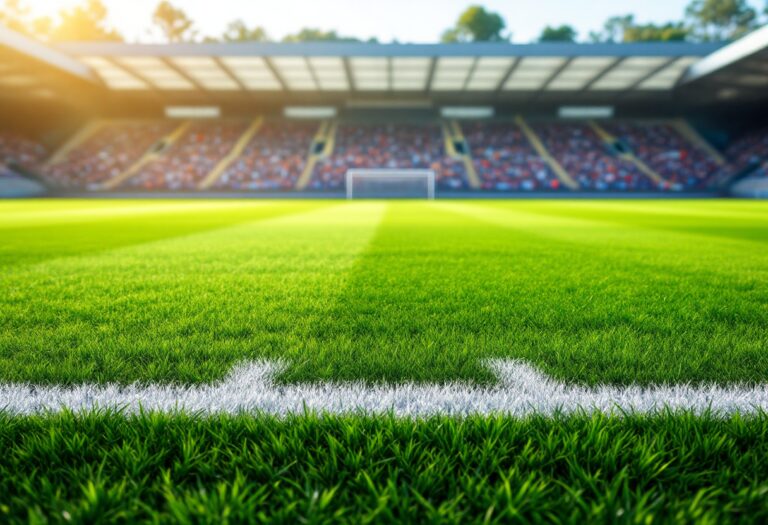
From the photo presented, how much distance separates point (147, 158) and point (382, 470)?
Answer: 34.8m

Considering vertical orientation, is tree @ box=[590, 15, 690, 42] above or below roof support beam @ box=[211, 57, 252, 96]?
above

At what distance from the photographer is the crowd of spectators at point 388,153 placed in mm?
29469

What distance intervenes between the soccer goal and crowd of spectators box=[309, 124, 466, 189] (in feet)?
5.65

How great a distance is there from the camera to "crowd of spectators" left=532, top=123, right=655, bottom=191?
94.3 feet

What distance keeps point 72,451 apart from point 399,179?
26864 millimetres

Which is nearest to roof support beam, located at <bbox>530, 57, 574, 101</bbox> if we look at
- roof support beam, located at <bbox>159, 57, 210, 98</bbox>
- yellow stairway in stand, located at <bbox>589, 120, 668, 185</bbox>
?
yellow stairway in stand, located at <bbox>589, 120, 668, 185</bbox>

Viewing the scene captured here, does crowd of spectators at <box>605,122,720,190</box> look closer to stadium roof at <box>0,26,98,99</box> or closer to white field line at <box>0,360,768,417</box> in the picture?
white field line at <box>0,360,768,417</box>

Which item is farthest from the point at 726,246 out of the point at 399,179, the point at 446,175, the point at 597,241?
the point at 446,175

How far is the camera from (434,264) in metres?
4.17

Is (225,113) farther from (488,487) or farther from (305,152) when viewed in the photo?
(488,487)

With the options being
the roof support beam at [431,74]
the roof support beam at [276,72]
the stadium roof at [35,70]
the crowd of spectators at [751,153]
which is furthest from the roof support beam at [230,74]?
the crowd of spectators at [751,153]

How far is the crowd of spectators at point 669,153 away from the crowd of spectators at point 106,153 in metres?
32.6

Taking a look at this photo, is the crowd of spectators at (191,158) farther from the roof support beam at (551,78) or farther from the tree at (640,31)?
the tree at (640,31)

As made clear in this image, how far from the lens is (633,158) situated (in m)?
30.3
